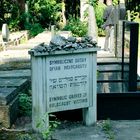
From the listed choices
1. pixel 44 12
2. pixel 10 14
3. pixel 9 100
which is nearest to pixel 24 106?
pixel 9 100

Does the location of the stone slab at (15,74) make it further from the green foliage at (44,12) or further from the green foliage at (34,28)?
the green foliage at (44,12)

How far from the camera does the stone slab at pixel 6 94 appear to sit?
19.1 feet

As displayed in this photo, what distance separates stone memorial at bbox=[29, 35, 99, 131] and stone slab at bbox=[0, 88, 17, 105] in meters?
0.38

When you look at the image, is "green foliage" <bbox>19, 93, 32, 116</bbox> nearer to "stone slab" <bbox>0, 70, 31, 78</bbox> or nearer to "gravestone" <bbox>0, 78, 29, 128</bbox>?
"gravestone" <bbox>0, 78, 29, 128</bbox>

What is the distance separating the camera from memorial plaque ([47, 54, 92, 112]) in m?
5.81

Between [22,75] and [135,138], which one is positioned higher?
[22,75]

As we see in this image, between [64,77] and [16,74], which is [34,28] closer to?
[16,74]

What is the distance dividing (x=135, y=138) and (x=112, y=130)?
1.44ft

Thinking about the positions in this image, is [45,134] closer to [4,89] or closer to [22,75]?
[4,89]

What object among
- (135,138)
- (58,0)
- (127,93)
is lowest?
(135,138)

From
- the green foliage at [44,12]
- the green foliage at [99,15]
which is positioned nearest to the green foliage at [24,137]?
the green foliage at [99,15]

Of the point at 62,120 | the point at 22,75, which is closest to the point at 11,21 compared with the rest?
the point at 22,75

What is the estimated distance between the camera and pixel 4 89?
6.47 metres

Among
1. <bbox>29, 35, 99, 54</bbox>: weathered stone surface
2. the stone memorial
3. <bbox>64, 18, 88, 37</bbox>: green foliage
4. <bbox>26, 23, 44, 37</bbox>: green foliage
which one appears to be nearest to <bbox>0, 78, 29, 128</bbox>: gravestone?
the stone memorial
